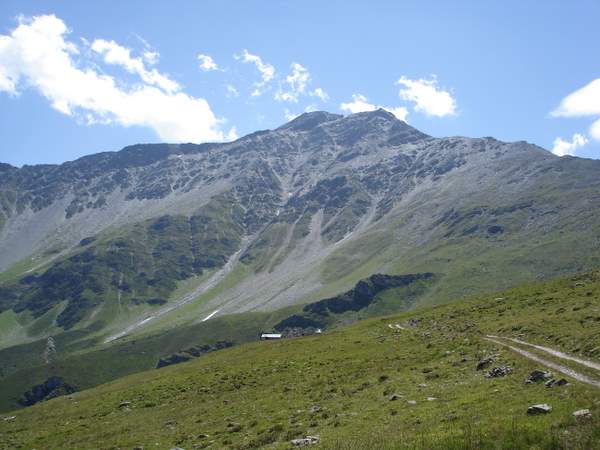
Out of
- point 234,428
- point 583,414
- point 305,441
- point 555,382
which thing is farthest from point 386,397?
point 583,414

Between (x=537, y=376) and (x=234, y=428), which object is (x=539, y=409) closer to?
(x=537, y=376)

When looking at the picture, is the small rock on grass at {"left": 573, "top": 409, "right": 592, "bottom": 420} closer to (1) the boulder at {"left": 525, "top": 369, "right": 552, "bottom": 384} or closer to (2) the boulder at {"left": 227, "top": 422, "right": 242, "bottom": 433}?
(1) the boulder at {"left": 525, "top": 369, "right": 552, "bottom": 384}

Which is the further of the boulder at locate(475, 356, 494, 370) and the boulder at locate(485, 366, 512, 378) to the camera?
the boulder at locate(475, 356, 494, 370)

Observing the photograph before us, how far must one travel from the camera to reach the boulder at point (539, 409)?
20047mm

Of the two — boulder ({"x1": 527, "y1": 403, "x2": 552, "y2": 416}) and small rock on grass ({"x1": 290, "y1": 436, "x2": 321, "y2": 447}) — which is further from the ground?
boulder ({"x1": 527, "y1": 403, "x2": 552, "y2": 416})

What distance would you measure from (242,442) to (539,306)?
38.8 metres

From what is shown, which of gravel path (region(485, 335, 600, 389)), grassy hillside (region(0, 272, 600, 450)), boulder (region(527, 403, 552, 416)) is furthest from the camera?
gravel path (region(485, 335, 600, 389))

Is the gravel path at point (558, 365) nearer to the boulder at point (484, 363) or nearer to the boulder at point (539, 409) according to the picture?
the boulder at point (484, 363)

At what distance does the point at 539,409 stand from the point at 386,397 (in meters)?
11.7

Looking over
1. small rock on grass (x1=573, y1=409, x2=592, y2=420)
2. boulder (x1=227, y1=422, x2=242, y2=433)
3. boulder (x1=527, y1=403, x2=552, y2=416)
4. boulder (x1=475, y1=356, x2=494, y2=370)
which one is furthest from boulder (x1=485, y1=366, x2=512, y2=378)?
boulder (x1=227, y1=422, x2=242, y2=433)

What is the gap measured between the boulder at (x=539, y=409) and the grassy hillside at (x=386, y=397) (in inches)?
11.8

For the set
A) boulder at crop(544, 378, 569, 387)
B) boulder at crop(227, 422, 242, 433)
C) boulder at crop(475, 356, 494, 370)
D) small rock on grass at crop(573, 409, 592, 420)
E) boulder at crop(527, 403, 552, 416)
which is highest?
small rock on grass at crop(573, 409, 592, 420)

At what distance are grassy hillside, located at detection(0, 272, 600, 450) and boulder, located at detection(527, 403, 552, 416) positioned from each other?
0.98ft

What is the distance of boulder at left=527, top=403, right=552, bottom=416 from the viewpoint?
789 inches
